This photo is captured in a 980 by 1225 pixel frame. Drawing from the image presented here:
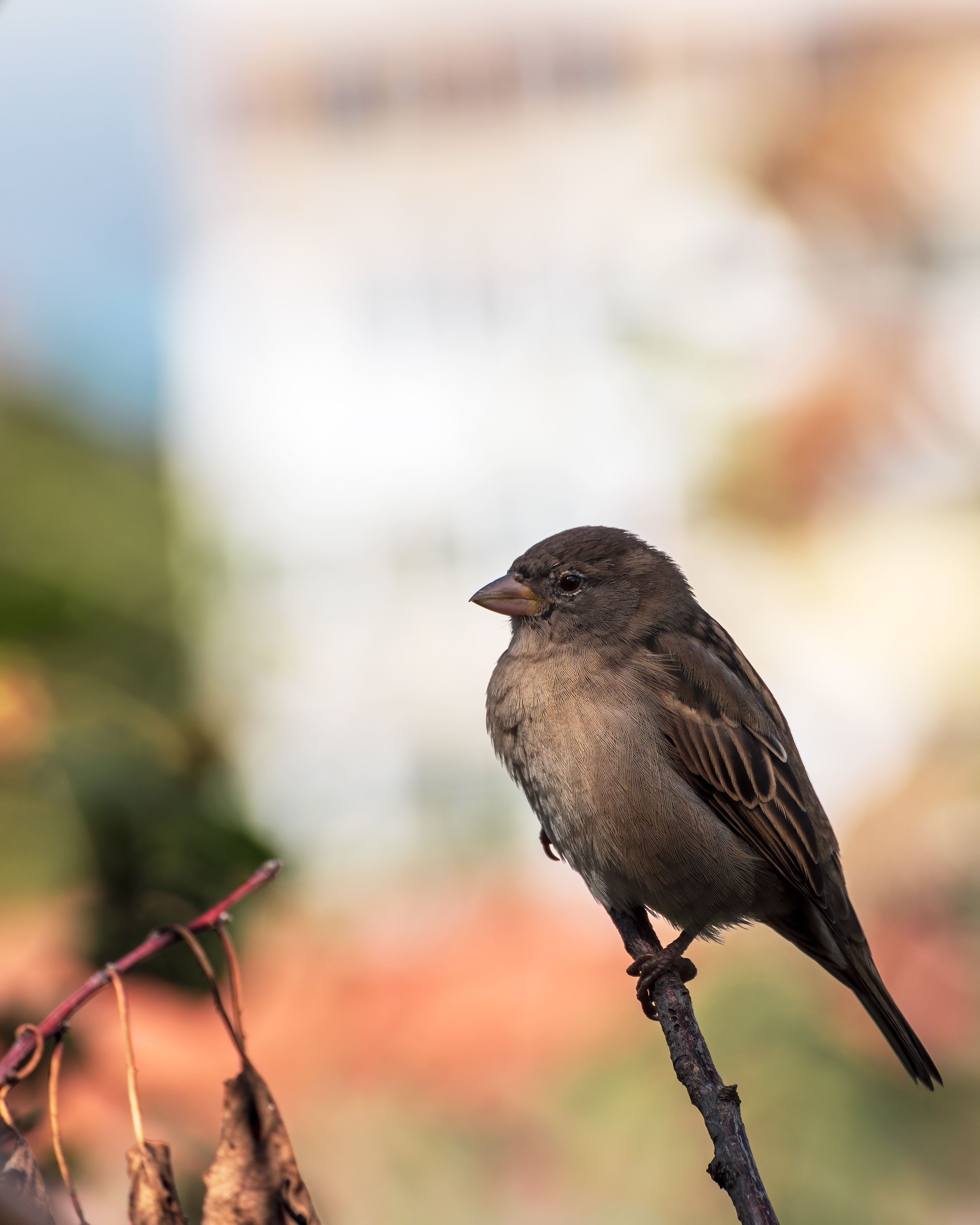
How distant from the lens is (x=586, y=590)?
3348mm

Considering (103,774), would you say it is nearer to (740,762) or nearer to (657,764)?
(657,764)

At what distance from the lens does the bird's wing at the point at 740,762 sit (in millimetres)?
3143

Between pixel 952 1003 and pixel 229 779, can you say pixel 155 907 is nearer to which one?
pixel 229 779

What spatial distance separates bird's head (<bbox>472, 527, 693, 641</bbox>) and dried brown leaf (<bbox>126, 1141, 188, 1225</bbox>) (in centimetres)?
186

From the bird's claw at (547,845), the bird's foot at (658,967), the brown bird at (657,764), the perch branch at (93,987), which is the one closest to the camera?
the perch branch at (93,987)

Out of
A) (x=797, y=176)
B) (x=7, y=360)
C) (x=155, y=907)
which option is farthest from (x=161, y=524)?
(x=155, y=907)

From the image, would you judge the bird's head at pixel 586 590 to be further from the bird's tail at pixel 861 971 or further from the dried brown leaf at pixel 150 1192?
the dried brown leaf at pixel 150 1192

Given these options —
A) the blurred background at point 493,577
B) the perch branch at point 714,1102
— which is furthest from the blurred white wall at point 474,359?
the perch branch at point 714,1102

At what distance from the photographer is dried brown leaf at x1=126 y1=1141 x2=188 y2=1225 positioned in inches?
59.5

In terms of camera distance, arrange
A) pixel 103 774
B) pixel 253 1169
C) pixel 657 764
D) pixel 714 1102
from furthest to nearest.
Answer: pixel 657 764 → pixel 103 774 → pixel 714 1102 → pixel 253 1169

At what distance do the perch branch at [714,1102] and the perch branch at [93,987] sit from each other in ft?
2.45

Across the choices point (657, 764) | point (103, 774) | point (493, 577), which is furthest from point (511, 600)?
point (493, 577)

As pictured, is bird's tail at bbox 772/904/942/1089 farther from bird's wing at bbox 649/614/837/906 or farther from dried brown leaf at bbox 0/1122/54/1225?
dried brown leaf at bbox 0/1122/54/1225

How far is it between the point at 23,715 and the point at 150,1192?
1152 millimetres
